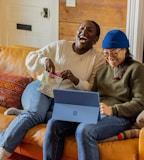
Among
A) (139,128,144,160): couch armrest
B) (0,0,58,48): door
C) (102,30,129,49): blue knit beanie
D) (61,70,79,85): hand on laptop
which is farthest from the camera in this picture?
(0,0,58,48): door

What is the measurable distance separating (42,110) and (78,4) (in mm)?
1419

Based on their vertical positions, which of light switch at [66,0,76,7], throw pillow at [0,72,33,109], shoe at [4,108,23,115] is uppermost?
light switch at [66,0,76,7]

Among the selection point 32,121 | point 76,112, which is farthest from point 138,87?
point 32,121

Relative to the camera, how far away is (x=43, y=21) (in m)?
3.93

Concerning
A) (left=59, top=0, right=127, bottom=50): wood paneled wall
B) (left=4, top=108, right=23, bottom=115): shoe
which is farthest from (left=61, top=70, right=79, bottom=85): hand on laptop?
(left=59, top=0, right=127, bottom=50): wood paneled wall

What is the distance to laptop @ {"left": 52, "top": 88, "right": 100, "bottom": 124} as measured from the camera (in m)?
2.22

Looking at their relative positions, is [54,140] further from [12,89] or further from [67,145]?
[12,89]

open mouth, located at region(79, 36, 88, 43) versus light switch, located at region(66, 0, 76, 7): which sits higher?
light switch, located at region(66, 0, 76, 7)

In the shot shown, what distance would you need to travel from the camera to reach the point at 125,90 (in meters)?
2.34

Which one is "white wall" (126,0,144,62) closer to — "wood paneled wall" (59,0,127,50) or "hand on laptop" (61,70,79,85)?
"wood paneled wall" (59,0,127,50)

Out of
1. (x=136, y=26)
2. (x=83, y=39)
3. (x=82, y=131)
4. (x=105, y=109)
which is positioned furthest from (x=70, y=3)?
(x=82, y=131)

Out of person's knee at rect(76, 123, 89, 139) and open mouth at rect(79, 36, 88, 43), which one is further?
open mouth at rect(79, 36, 88, 43)

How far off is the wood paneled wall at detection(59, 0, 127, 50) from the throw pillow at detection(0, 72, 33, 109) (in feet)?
3.07

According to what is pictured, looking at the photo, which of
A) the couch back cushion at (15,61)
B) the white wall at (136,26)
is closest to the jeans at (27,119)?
the couch back cushion at (15,61)
